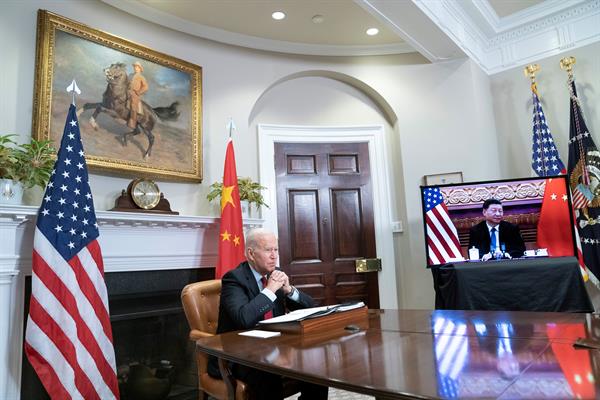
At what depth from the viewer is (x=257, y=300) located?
5.70ft

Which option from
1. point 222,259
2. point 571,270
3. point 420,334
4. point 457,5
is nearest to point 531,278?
point 571,270

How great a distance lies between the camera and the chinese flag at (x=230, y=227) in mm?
3324

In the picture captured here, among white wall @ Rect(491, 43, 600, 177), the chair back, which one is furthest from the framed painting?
white wall @ Rect(491, 43, 600, 177)

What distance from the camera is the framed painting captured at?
2939mm

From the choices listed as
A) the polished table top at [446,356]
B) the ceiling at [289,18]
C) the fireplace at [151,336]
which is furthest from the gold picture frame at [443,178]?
the polished table top at [446,356]

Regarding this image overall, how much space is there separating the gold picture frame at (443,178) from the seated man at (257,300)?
2.71 meters

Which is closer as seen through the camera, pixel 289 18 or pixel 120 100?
pixel 120 100

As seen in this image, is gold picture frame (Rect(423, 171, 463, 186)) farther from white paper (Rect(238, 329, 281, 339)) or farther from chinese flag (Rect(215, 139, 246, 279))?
white paper (Rect(238, 329, 281, 339))

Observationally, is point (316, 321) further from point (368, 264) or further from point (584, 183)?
point (584, 183)

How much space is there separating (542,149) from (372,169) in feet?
5.51

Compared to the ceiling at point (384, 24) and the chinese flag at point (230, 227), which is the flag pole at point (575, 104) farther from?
the chinese flag at point (230, 227)

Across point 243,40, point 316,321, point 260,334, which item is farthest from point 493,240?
point 243,40

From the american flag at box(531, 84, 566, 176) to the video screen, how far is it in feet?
1.79

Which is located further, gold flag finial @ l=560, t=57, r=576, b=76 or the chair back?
gold flag finial @ l=560, t=57, r=576, b=76
